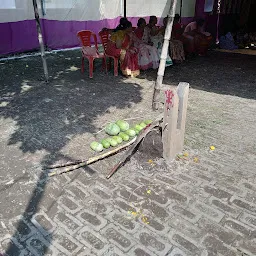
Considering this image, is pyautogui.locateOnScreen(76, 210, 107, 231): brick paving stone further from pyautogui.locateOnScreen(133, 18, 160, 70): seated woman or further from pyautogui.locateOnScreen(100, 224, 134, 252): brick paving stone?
pyautogui.locateOnScreen(133, 18, 160, 70): seated woman

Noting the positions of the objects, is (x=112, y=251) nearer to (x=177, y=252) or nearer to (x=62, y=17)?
(x=177, y=252)

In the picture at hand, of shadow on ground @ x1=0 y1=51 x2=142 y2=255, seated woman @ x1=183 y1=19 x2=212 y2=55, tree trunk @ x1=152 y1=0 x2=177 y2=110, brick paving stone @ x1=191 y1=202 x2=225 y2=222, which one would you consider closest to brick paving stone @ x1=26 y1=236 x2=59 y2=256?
shadow on ground @ x1=0 y1=51 x2=142 y2=255

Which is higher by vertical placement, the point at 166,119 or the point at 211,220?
the point at 166,119

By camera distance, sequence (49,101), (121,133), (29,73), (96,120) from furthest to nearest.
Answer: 1. (29,73)
2. (49,101)
3. (96,120)
4. (121,133)

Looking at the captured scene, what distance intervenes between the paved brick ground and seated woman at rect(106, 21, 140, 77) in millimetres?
1900

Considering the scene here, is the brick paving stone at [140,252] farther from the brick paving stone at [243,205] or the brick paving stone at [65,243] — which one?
the brick paving stone at [243,205]

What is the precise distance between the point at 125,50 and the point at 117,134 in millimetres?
3584

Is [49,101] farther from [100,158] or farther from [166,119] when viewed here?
[166,119]

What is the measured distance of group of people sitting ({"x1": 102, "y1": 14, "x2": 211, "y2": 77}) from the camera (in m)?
7.43

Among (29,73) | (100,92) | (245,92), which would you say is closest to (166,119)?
(100,92)

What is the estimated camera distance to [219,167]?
374 cm

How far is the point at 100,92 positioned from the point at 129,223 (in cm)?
408

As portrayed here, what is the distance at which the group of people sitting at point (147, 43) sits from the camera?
24.4 feet

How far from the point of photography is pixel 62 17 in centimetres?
1095
